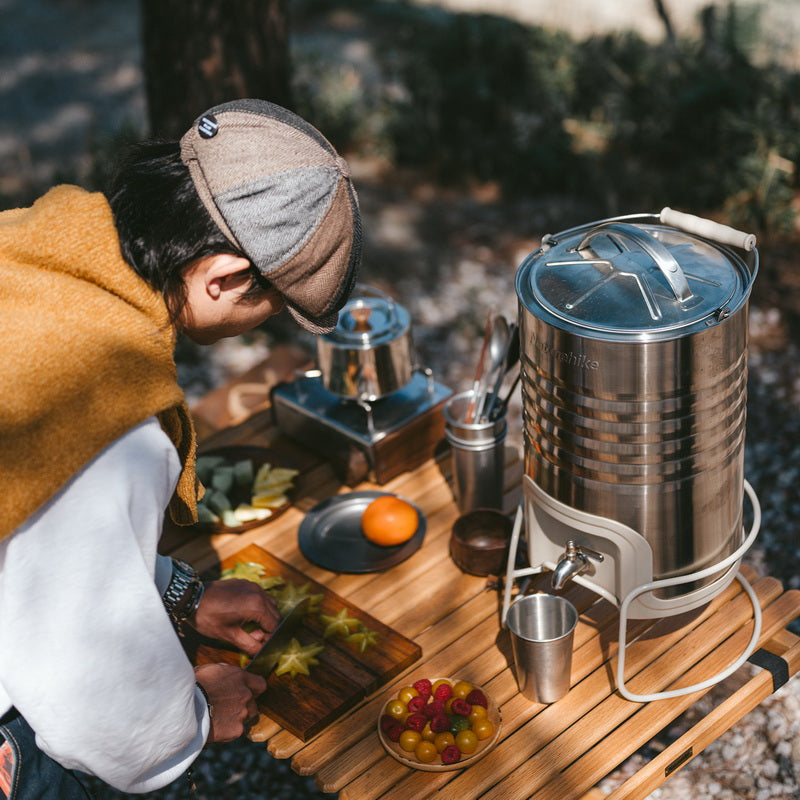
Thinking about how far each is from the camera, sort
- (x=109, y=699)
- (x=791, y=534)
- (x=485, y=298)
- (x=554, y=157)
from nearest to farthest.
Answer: (x=109, y=699)
(x=791, y=534)
(x=485, y=298)
(x=554, y=157)

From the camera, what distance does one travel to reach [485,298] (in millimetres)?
5641

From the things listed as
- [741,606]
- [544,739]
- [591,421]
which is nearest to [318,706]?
[544,739]

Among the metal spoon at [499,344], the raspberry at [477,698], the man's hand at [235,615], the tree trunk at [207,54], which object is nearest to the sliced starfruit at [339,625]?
the man's hand at [235,615]

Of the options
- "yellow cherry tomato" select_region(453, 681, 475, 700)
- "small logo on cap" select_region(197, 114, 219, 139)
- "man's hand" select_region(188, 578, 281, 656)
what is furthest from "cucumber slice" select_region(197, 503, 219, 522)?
"small logo on cap" select_region(197, 114, 219, 139)

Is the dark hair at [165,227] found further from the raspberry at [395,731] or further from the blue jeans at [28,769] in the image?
the raspberry at [395,731]

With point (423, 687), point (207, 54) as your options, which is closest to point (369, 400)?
point (423, 687)

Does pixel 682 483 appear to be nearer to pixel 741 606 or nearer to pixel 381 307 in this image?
pixel 741 606

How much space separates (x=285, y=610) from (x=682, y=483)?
104 cm

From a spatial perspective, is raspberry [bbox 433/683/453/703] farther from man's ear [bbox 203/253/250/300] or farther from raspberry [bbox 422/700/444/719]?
man's ear [bbox 203/253/250/300]

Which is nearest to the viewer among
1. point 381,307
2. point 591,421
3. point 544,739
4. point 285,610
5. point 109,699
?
point 109,699

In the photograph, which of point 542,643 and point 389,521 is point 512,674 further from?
point 389,521

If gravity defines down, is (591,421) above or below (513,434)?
above

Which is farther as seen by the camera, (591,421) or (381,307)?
(381,307)

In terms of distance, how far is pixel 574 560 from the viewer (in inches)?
88.3
